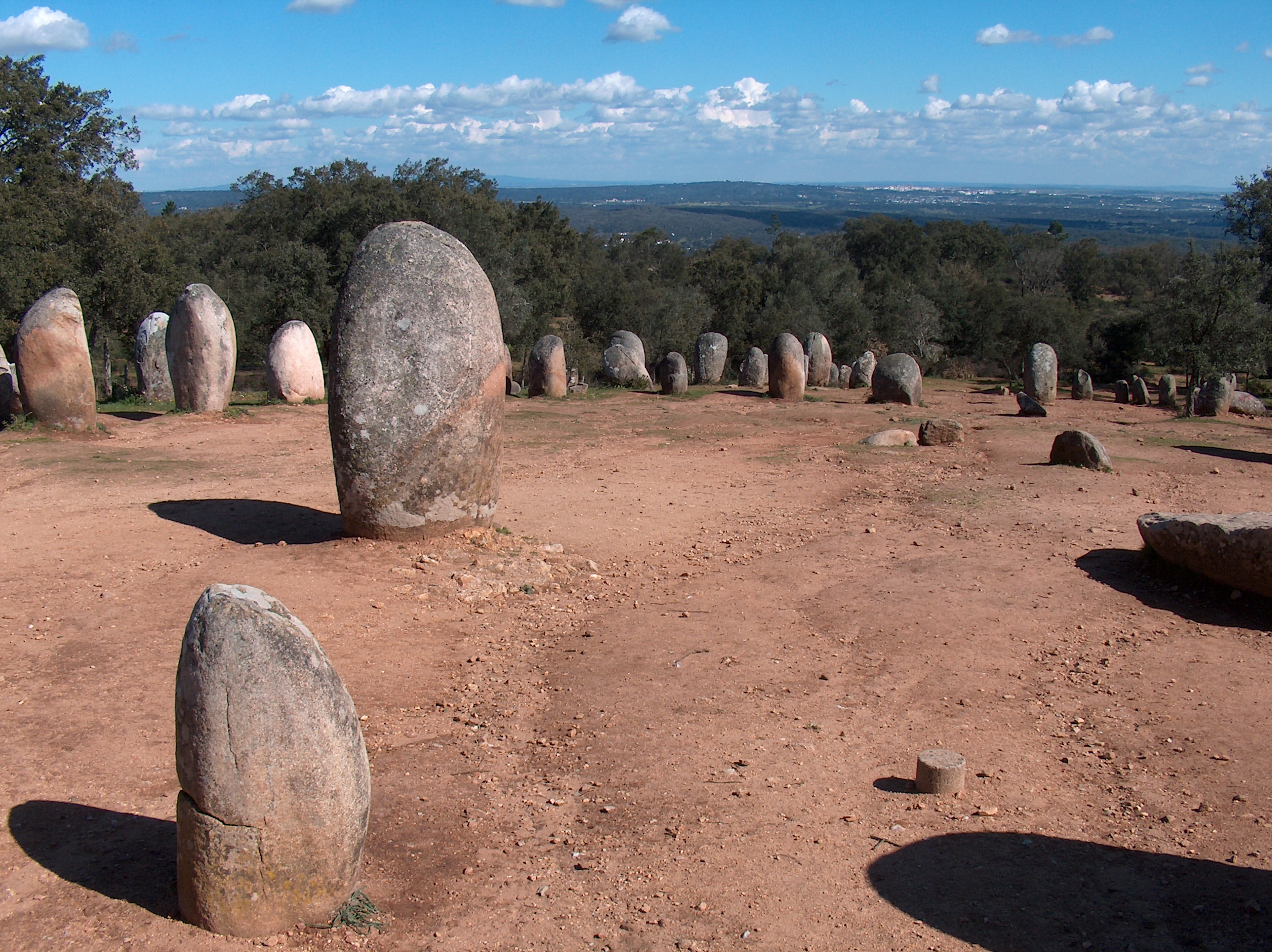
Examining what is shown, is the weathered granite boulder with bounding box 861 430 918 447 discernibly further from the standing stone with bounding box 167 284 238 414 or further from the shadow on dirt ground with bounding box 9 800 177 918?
the shadow on dirt ground with bounding box 9 800 177 918

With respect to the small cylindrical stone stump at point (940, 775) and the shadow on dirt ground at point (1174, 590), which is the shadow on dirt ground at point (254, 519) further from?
the shadow on dirt ground at point (1174, 590)

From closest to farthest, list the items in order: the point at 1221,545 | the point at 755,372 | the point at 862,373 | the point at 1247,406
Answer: the point at 1221,545
the point at 1247,406
the point at 755,372
the point at 862,373

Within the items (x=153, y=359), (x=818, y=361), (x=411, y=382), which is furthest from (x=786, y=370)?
(x=411, y=382)

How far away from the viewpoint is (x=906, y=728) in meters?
5.80

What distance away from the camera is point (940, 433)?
1490 centimetres

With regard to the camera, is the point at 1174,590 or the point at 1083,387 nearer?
the point at 1174,590

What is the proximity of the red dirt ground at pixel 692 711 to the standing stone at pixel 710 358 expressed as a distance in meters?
13.3

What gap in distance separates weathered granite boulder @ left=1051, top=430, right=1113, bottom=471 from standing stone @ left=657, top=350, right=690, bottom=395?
9.70 m

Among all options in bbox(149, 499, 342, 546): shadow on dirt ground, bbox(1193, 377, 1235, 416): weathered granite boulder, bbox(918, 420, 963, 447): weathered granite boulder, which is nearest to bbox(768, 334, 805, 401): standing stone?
bbox(918, 420, 963, 447): weathered granite boulder

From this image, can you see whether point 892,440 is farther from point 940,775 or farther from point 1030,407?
point 940,775

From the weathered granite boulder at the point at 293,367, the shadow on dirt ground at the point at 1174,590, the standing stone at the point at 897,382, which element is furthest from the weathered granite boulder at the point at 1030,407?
the weathered granite boulder at the point at 293,367

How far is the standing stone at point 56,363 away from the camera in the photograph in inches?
521

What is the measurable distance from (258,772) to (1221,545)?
7400 millimetres

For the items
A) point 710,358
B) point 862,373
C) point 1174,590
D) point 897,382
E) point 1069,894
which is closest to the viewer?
point 1069,894
